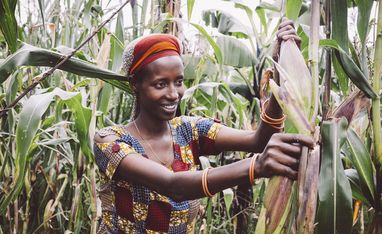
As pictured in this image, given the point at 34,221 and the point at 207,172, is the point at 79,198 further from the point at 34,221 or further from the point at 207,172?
the point at 207,172

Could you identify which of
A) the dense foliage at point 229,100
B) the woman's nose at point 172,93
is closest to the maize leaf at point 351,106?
the dense foliage at point 229,100

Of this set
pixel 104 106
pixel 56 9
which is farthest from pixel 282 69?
pixel 56 9

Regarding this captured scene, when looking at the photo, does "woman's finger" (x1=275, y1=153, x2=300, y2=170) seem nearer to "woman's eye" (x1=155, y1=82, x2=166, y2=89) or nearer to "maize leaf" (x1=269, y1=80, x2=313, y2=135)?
"maize leaf" (x1=269, y1=80, x2=313, y2=135)

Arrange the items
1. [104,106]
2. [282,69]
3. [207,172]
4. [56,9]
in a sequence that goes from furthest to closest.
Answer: [56,9] → [104,106] → [207,172] → [282,69]

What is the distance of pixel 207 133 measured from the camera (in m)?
1.35

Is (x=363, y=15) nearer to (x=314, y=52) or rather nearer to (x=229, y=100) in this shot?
(x=314, y=52)

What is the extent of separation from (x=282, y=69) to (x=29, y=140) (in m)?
0.63

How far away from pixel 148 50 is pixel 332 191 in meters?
0.58

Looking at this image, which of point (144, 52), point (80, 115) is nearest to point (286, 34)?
point (144, 52)

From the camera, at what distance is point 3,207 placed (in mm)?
1340

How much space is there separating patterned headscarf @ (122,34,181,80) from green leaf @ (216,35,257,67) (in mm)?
1213

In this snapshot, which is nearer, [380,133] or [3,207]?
[380,133]

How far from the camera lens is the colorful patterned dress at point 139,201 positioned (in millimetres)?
1233

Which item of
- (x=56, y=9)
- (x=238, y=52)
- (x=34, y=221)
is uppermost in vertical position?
(x=56, y=9)
